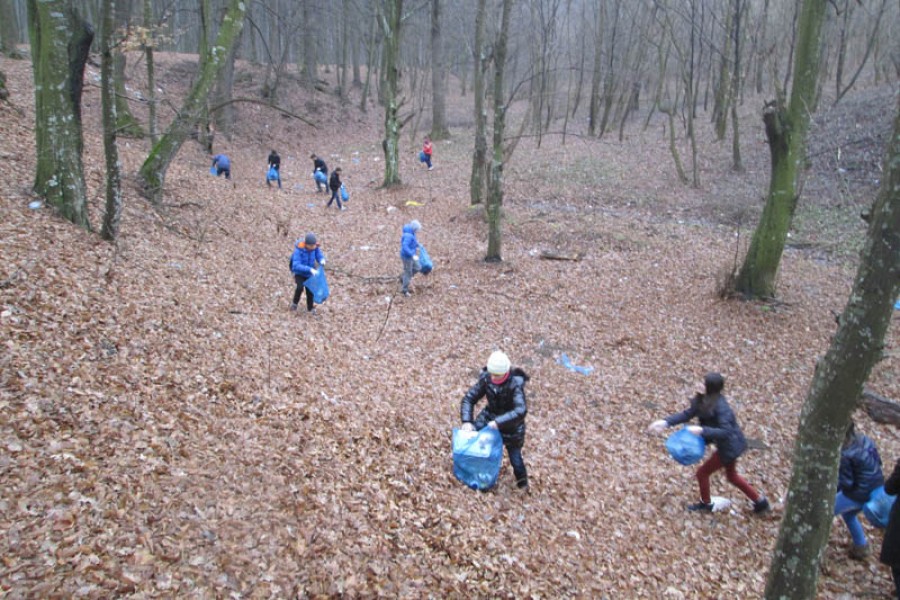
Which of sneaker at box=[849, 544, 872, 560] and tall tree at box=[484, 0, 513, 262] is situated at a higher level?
tall tree at box=[484, 0, 513, 262]

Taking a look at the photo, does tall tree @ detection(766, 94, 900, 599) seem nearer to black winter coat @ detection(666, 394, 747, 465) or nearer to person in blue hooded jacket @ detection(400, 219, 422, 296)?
black winter coat @ detection(666, 394, 747, 465)

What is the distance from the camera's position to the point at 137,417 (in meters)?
5.17

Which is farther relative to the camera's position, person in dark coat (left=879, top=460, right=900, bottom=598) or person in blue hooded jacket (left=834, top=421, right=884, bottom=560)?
person in blue hooded jacket (left=834, top=421, right=884, bottom=560)

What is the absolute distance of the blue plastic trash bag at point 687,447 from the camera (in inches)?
211

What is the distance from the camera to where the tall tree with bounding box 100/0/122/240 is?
7137 millimetres

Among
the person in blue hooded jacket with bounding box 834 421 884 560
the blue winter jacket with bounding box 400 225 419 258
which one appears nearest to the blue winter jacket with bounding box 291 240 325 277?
the blue winter jacket with bounding box 400 225 419 258

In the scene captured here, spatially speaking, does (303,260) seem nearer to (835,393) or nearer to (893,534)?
(835,393)

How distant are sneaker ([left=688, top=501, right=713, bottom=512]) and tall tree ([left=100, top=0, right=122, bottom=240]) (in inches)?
352

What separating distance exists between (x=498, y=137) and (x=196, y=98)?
22.4ft

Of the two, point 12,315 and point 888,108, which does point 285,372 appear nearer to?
point 12,315

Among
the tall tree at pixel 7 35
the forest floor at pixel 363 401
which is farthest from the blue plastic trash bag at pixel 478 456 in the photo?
the tall tree at pixel 7 35

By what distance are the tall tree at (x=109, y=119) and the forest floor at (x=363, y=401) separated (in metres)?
0.49

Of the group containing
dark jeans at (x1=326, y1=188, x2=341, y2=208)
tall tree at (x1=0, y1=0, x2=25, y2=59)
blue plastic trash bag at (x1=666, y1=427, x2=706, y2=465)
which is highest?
tall tree at (x1=0, y1=0, x2=25, y2=59)

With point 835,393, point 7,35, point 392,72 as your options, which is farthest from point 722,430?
point 7,35
